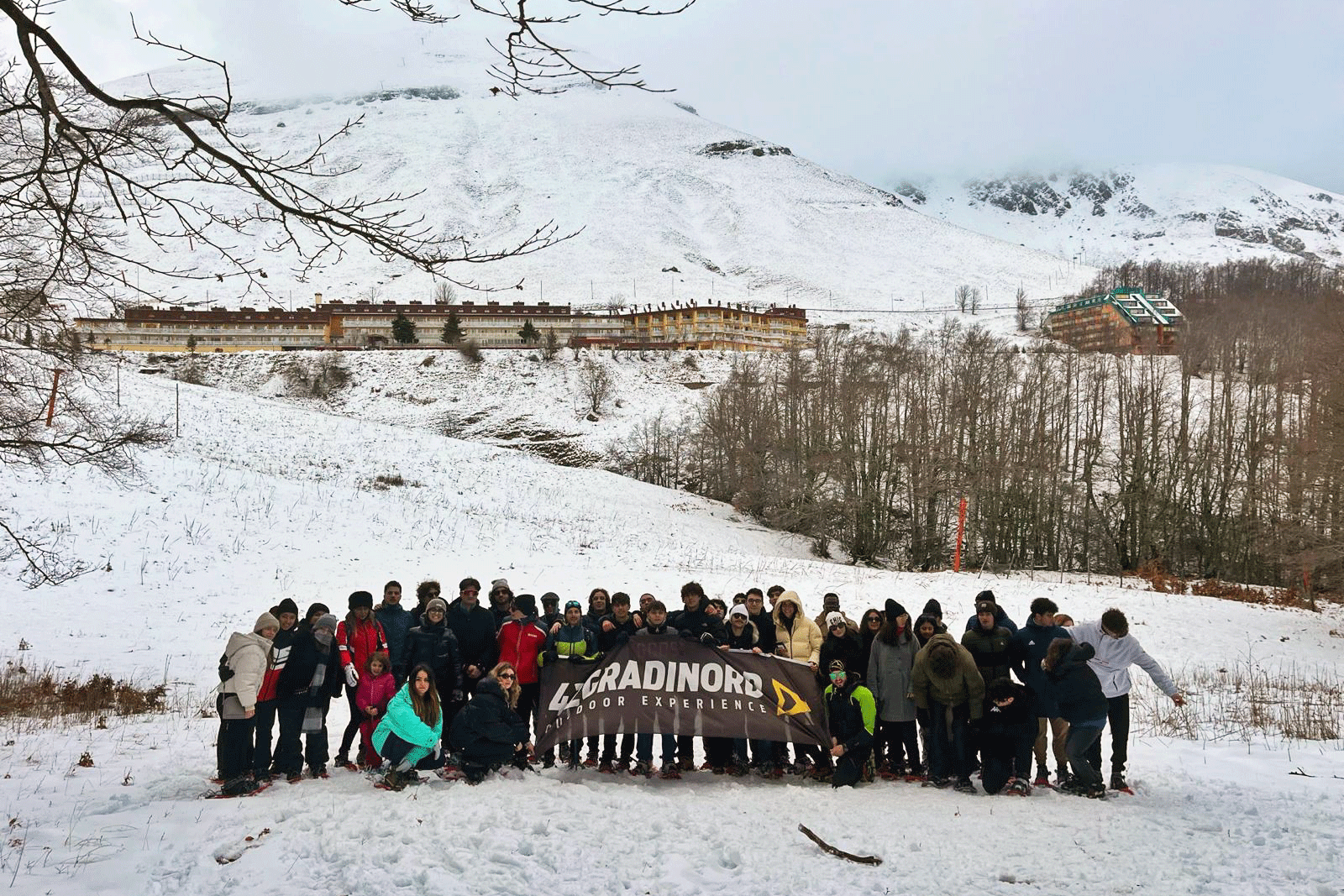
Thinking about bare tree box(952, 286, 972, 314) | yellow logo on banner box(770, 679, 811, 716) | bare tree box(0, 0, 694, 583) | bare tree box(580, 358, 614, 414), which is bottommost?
yellow logo on banner box(770, 679, 811, 716)

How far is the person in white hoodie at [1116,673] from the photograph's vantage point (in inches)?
331

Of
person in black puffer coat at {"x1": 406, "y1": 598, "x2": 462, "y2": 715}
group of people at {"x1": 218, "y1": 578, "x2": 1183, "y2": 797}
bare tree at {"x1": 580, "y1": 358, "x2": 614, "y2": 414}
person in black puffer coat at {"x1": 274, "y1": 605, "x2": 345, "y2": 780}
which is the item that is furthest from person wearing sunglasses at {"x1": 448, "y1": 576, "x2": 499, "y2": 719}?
bare tree at {"x1": 580, "y1": 358, "x2": 614, "y2": 414}

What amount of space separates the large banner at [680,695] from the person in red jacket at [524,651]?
185 mm

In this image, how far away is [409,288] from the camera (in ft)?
491

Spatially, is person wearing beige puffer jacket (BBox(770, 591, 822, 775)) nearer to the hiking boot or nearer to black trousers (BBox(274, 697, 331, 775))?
black trousers (BBox(274, 697, 331, 775))

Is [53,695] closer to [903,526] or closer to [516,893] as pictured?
[516,893]

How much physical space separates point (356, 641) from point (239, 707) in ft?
4.76

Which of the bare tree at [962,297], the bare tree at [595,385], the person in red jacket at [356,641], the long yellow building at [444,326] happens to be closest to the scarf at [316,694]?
the person in red jacket at [356,641]

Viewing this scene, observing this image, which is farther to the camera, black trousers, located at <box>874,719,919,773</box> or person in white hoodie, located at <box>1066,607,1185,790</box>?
black trousers, located at <box>874,719,919,773</box>

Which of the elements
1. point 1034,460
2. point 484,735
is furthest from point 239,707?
point 1034,460

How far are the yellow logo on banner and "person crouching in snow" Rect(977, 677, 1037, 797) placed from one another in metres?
1.85

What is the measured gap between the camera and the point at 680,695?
9055 mm

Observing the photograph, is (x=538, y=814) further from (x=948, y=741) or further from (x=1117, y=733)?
(x=1117, y=733)

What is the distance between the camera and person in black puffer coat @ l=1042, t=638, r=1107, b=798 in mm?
8211
